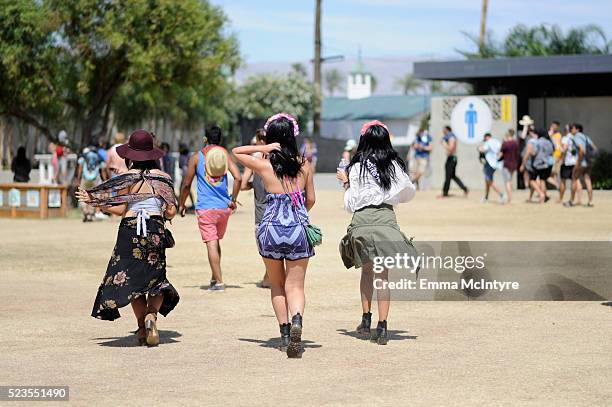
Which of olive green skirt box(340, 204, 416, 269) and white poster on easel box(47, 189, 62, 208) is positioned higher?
olive green skirt box(340, 204, 416, 269)

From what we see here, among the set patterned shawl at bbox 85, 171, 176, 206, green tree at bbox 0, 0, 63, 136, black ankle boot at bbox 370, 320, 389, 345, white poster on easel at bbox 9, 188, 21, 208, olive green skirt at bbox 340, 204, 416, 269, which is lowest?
white poster on easel at bbox 9, 188, 21, 208

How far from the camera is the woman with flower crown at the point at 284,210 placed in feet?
27.9

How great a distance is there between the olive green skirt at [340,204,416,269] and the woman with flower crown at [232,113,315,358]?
0.55m

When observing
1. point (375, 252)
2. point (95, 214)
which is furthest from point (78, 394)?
point (95, 214)

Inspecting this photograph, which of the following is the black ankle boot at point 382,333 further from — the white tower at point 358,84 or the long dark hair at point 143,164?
the white tower at point 358,84

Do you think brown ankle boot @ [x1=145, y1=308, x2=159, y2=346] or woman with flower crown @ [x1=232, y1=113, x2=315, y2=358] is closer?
woman with flower crown @ [x1=232, y1=113, x2=315, y2=358]

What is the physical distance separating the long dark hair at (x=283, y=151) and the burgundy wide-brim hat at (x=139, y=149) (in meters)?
1.00

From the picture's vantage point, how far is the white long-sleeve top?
906cm

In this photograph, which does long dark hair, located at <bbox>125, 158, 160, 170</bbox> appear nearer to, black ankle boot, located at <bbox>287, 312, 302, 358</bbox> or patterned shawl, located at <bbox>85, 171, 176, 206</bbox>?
patterned shawl, located at <bbox>85, 171, 176, 206</bbox>

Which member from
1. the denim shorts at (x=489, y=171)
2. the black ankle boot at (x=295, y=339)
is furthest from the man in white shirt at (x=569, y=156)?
the black ankle boot at (x=295, y=339)

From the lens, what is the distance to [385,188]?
9055 mm

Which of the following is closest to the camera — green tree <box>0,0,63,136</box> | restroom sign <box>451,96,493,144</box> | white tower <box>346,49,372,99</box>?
green tree <box>0,0,63,136</box>

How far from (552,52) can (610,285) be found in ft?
98.7

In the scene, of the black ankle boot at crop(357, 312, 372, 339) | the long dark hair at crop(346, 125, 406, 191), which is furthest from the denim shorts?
the long dark hair at crop(346, 125, 406, 191)
